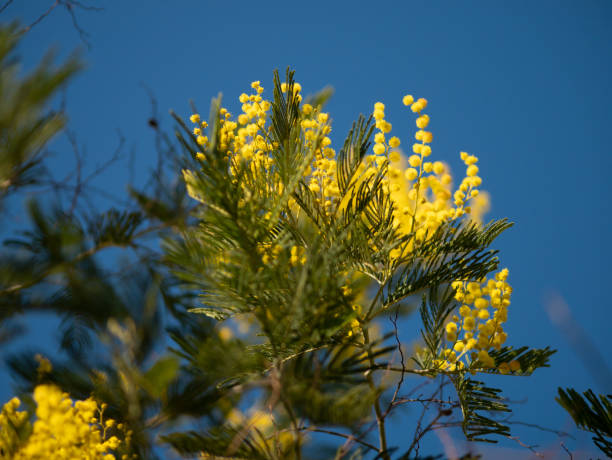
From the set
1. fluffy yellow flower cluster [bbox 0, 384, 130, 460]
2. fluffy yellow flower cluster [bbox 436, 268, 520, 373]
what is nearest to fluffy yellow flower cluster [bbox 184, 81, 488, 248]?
fluffy yellow flower cluster [bbox 436, 268, 520, 373]

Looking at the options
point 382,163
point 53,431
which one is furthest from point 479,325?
point 53,431

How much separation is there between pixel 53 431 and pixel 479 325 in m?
0.73

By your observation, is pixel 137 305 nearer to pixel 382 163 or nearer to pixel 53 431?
pixel 53 431

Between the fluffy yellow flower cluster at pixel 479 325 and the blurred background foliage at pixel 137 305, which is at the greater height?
the blurred background foliage at pixel 137 305

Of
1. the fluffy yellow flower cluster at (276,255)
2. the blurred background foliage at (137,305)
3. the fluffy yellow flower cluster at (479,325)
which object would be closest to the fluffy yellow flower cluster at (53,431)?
the blurred background foliage at (137,305)

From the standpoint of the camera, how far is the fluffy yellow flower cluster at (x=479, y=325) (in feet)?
3.02

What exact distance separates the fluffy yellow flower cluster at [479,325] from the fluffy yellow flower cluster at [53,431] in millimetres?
632

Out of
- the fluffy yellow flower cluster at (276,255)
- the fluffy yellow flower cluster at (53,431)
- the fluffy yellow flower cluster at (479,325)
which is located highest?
the fluffy yellow flower cluster at (276,255)

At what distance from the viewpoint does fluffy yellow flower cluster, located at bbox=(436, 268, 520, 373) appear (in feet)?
3.02

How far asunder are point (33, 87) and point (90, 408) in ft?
1.66

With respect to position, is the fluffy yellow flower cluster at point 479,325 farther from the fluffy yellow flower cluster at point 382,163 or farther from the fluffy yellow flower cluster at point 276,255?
the fluffy yellow flower cluster at point 276,255

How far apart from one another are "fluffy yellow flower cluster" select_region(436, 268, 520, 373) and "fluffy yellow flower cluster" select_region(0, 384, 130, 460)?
0.63 meters

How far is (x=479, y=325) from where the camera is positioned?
940 mm

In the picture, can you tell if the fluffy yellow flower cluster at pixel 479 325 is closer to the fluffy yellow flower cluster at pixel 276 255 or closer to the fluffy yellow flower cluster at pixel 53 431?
the fluffy yellow flower cluster at pixel 276 255
